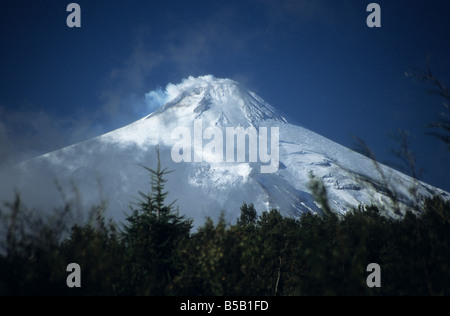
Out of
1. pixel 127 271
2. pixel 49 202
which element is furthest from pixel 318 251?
pixel 49 202

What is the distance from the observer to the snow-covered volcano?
120000 mm

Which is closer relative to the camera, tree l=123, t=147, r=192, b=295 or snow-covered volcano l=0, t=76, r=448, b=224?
tree l=123, t=147, r=192, b=295

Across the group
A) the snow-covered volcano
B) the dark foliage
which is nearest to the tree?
the dark foliage

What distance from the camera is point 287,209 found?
110 metres

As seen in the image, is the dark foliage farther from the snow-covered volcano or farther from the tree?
the snow-covered volcano

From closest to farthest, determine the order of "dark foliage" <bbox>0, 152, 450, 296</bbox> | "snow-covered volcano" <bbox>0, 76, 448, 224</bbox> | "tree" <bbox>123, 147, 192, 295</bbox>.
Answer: "dark foliage" <bbox>0, 152, 450, 296</bbox>
"tree" <bbox>123, 147, 192, 295</bbox>
"snow-covered volcano" <bbox>0, 76, 448, 224</bbox>

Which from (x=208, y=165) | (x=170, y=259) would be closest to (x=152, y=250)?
(x=170, y=259)

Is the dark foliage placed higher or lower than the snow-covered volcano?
lower

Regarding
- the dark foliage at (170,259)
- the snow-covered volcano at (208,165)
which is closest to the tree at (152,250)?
the dark foliage at (170,259)

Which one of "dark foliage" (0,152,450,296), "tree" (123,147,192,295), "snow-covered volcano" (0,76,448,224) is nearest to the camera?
"dark foliage" (0,152,450,296)

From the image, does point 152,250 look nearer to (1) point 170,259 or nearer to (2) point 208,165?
(1) point 170,259

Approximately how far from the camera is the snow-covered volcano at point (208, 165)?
394 feet
